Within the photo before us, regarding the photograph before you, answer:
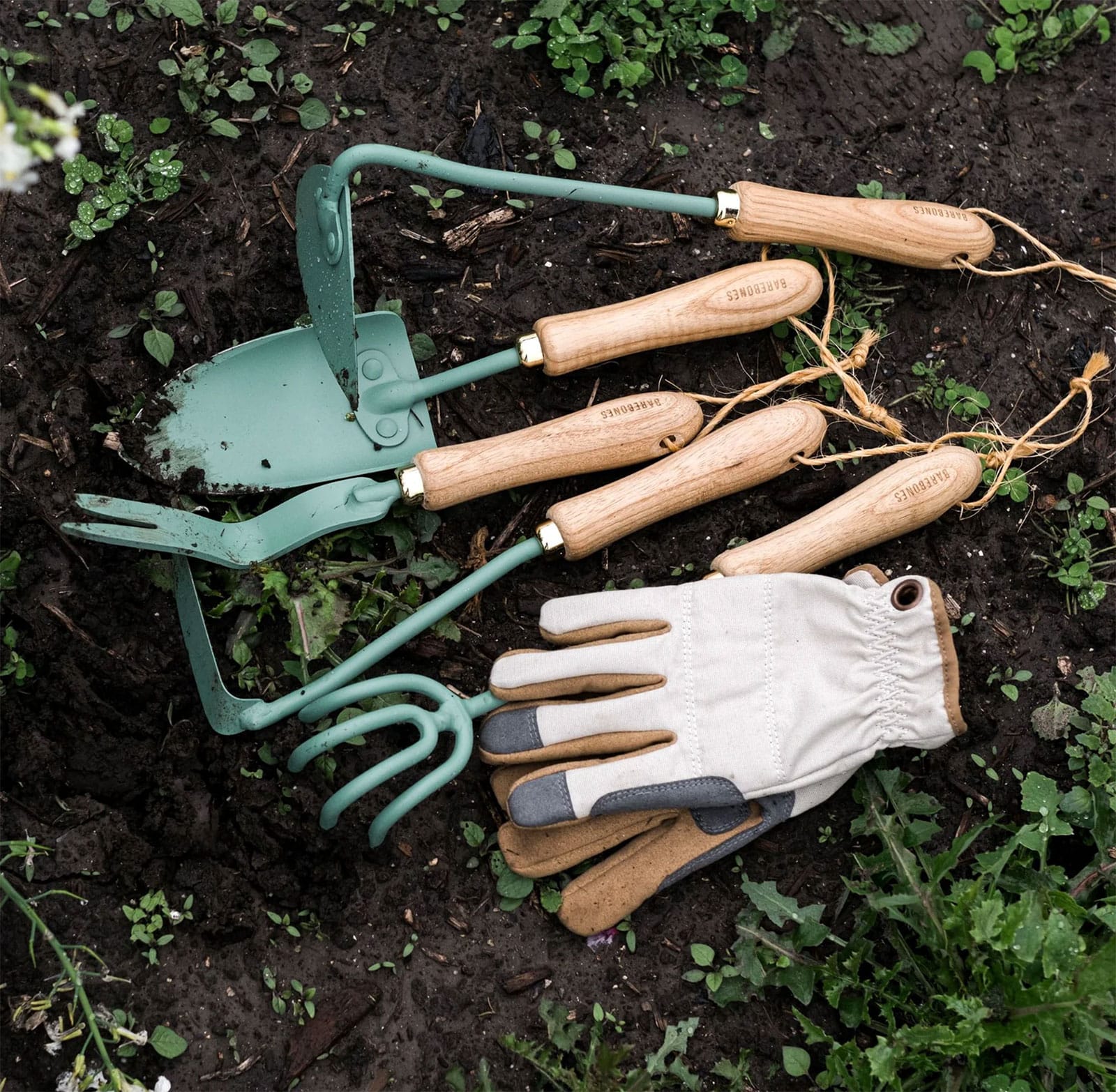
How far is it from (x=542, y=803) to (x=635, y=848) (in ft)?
0.85

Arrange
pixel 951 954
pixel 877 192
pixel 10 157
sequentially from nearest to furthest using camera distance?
pixel 10 157 < pixel 951 954 < pixel 877 192

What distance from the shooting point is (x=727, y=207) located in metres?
2.46

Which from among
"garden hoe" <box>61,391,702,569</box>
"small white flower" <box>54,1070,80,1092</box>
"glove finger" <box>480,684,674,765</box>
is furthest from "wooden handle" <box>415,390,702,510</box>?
"small white flower" <box>54,1070,80,1092</box>

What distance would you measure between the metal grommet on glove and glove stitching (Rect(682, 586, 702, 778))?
44 centimetres

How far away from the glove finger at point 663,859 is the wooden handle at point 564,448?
2.65 ft

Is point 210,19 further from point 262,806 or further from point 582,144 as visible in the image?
point 262,806

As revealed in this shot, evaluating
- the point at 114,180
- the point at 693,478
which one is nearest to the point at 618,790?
the point at 693,478

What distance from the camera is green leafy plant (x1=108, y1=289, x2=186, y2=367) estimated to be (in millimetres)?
2496

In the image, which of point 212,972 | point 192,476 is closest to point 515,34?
point 192,476

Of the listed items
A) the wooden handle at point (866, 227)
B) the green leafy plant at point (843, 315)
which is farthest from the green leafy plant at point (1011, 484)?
the wooden handle at point (866, 227)

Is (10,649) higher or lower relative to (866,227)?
lower

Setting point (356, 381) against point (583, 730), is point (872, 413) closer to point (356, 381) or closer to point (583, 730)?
point (583, 730)

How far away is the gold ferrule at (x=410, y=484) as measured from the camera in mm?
2373

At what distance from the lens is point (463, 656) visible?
2.54 metres
